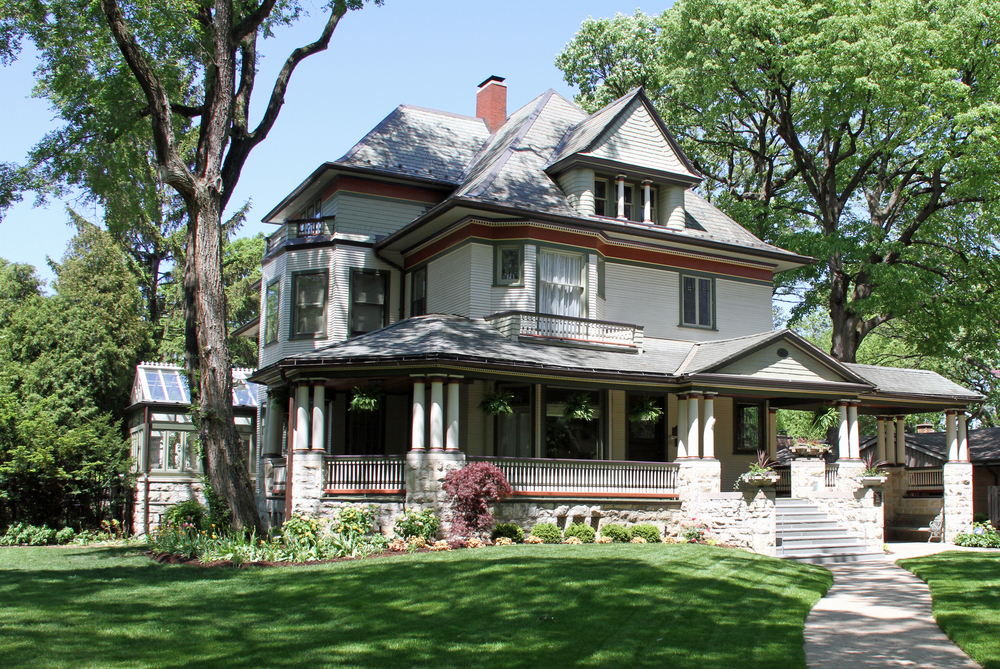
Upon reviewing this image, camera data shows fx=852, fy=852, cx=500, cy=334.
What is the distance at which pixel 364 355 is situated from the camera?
19.6 m

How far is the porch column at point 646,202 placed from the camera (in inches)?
1015

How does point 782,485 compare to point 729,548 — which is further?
point 782,485

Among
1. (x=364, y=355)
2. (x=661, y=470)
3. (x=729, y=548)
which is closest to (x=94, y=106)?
(x=364, y=355)

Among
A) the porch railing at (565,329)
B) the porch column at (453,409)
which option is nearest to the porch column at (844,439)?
the porch railing at (565,329)

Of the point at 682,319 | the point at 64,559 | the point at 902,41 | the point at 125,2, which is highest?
the point at 902,41

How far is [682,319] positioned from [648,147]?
17.8 feet

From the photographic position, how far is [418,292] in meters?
25.8

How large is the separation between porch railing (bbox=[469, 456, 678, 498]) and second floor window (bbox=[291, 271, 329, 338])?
26.3 feet

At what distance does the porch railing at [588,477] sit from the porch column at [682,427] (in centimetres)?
47

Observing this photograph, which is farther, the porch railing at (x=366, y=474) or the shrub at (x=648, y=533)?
the shrub at (x=648, y=533)

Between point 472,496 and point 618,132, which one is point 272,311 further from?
point 618,132

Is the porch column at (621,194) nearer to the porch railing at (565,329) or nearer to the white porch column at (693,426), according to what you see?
the porch railing at (565,329)

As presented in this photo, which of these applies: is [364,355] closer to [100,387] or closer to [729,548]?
[729,548]

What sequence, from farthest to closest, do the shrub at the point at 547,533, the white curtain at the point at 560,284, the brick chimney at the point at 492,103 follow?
the brick chimney at the point at 492,103
the white curtain at the point at 560,284
the shrub at the point at 547,533
